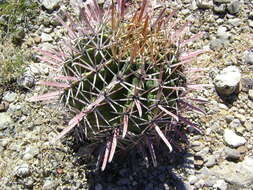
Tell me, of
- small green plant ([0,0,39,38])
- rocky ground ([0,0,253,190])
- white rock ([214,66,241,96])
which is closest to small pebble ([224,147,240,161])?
rocky ground ([0,0,253,190])

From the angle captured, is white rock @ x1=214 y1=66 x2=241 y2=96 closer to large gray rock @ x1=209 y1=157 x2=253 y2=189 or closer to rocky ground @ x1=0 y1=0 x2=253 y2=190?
rocky ground @ x1=0 y1=0 x2=253 y2=190

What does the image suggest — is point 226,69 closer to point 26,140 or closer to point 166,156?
point 166,156

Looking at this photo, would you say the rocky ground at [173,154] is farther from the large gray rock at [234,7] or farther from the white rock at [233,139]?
the large gray rock at [234,7]

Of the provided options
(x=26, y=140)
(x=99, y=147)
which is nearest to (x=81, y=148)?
(x=99, y=147)

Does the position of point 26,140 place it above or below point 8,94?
below

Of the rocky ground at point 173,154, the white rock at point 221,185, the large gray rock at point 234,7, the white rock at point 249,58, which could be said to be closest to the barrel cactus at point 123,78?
the rocky ground at point 173,154

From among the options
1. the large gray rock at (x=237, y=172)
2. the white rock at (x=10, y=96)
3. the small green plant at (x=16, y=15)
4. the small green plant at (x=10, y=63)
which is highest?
the small green plant at (x=16, y=15)

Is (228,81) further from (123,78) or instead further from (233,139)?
(123,78)
